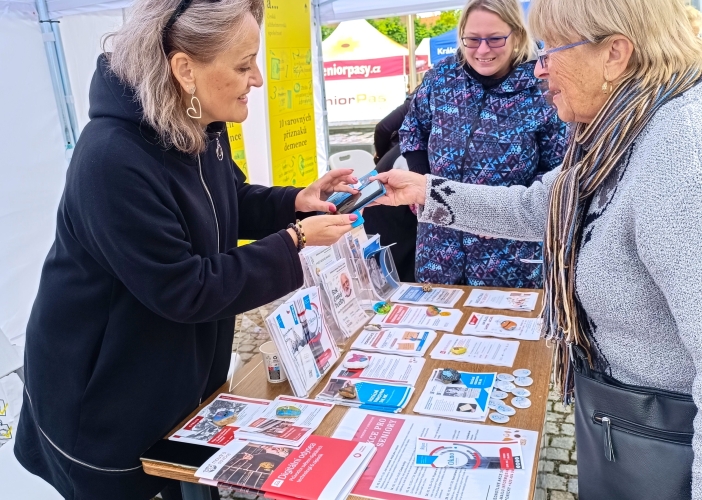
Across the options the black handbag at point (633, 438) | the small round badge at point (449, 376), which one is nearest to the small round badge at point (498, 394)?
the small round badge at point (449, 376)

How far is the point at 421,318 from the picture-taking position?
2.14 m

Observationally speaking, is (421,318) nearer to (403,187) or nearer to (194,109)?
(403,187)

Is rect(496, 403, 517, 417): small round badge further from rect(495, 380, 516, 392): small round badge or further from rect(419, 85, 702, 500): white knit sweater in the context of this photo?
rect(419, 85, 702, 500): white knit sweater

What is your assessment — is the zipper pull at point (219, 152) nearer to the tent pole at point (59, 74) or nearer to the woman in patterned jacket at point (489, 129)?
the woman in patterned jacket at point (489, 129)

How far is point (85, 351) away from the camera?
55.1 inches

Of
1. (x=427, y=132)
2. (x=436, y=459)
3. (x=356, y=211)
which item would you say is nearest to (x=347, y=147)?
(x=427, y=132)

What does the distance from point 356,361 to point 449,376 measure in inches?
12.0

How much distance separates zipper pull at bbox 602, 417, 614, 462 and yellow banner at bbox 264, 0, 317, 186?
3.43 meters

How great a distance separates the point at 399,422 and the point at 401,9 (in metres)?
4.33

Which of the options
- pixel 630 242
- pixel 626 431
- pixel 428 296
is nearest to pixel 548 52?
pixel 630 242

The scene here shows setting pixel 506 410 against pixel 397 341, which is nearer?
pixel 506 410

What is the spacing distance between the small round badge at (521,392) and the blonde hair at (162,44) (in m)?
1.07

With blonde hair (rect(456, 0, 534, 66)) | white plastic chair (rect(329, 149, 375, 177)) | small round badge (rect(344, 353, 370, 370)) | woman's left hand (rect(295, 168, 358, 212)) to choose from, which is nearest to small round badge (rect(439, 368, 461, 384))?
small round badge (rect(344, 353, 370, 370))

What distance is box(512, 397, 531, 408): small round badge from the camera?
1522 mm
